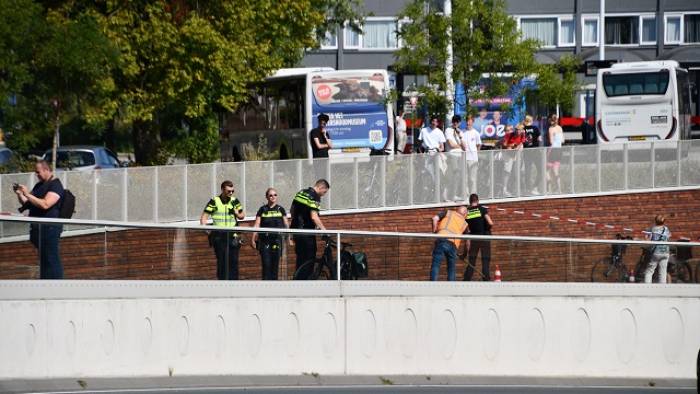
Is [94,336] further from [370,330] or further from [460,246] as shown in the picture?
[460,246]

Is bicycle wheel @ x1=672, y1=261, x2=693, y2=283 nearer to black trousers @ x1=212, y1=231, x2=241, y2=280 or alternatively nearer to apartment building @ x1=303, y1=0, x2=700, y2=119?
black trousers @ x1=212, y1=231, x2=241, y2=280

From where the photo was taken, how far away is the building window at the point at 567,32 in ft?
200

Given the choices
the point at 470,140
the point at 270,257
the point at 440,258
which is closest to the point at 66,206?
the point at 270,257

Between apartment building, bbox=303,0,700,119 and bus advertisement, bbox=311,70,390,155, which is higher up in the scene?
apartment building, bbox=303,0,700,119

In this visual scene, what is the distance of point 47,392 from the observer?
13594 millimetres

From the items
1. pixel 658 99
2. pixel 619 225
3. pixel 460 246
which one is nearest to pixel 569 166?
pixel 619 225

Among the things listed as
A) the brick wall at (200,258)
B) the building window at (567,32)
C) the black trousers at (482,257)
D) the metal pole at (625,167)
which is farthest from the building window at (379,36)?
the black trousers at (482,257)

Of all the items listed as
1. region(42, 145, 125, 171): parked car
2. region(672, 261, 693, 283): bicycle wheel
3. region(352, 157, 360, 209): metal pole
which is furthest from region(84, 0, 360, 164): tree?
region(672, 261, 693, 283): bicycle wheel

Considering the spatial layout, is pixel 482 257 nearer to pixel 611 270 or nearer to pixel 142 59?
pixel 611 270

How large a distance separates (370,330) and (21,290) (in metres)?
3.71

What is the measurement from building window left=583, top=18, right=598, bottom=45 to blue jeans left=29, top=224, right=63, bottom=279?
49.2m

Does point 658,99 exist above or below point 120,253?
above

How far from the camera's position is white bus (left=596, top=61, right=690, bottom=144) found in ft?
130

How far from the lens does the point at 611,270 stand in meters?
16.2
